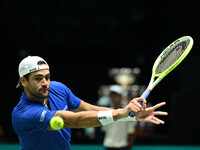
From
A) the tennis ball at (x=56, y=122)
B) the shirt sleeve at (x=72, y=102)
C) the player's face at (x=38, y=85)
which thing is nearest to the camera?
the tennis ball at (x=56, y=122)

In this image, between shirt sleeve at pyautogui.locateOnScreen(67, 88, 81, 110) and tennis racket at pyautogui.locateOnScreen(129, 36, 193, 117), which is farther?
shirt sleeve at pyautogui.locateOnScreen(67, 88, 81, 110)

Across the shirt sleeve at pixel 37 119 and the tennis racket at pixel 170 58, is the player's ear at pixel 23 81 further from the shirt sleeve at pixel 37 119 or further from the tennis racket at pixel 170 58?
the tennis racket at pixel 170 58

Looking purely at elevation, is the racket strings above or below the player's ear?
above

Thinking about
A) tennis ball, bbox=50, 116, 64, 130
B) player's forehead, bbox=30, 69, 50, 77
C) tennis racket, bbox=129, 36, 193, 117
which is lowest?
tennis ball, bbox=50, 116, 64, 130

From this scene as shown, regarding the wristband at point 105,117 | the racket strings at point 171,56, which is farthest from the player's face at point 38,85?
the racket strings at point 171,56

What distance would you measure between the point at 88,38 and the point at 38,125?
13.9 meters

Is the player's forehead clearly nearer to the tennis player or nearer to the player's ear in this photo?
the tennis player

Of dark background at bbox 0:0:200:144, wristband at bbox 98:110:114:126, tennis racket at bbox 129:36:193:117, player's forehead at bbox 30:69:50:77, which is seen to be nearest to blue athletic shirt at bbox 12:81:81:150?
player's forehead at bbox 30:69:50:77

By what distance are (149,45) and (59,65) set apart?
12.1 feet

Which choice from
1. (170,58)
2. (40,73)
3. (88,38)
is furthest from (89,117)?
(88,38)

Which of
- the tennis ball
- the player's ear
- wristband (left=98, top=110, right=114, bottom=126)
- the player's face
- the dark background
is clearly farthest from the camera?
the dark background

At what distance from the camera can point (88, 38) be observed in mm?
17141

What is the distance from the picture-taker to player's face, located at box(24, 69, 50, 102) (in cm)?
345

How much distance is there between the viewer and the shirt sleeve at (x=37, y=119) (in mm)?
3299
